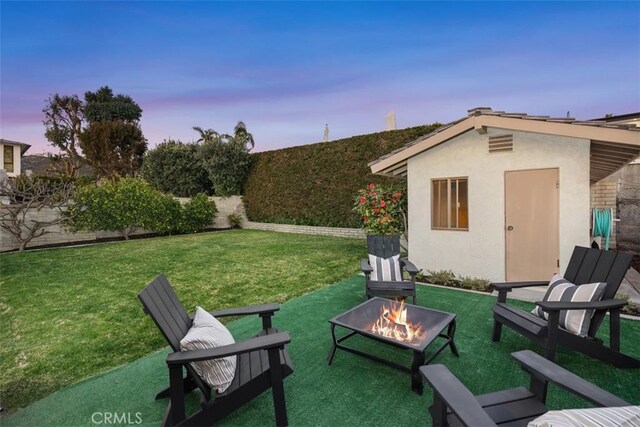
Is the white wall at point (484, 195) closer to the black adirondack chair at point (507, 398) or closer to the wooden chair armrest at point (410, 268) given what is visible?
the wooden chair armrest at point (410, 268)

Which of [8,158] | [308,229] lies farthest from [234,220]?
[8,158]

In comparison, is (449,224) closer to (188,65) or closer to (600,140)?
(600,140)

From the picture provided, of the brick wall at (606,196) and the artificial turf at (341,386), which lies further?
the brick wall at (606,196)

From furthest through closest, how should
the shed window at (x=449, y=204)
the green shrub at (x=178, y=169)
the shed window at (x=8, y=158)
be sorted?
the shed window at (x=8, y=158)
the green shrub at (x=178, y=169)
the shed window at (x=449, y=204)

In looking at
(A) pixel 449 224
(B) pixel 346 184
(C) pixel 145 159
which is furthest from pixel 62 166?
(A) pixel 449 224

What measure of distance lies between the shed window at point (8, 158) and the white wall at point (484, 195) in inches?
1040

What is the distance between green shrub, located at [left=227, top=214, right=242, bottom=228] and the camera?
650 inches

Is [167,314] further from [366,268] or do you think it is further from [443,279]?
[443,279]

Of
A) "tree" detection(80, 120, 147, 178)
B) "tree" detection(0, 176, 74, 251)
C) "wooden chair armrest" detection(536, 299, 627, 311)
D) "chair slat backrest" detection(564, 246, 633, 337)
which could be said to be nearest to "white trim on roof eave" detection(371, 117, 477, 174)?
"chair slat backrest" detection(564, 246, 633, 337)

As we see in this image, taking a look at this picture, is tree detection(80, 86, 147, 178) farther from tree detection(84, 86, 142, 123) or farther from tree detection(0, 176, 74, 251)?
tree detection(0, 176, 74, 251)

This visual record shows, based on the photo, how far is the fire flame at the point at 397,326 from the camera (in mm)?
2742

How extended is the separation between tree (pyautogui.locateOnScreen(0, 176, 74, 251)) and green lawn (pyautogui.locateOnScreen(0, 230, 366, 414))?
3.36ft

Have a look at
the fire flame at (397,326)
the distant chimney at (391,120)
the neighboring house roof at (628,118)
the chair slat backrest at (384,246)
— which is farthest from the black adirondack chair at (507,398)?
the neighboring house roof at (628,118)

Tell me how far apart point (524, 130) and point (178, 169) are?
1628 centimetres
